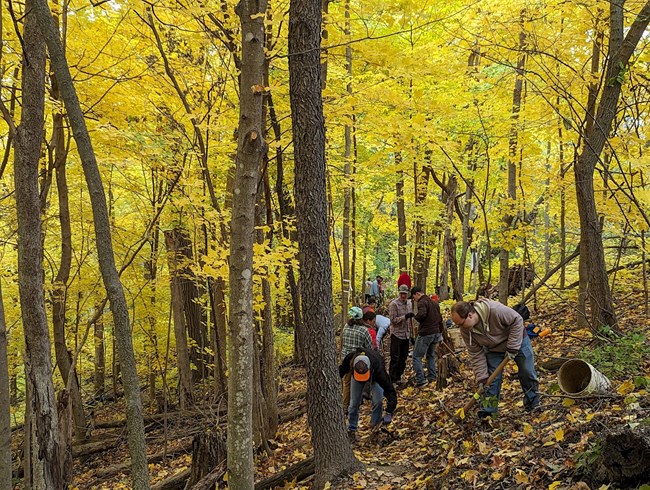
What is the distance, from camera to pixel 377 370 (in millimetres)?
6672

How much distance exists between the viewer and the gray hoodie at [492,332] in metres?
5.21

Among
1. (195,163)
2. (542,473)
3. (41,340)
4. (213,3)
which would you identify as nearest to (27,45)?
(213,3)

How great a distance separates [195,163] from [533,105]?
292 inches

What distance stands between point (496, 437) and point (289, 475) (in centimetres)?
269

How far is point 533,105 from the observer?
33.1ft

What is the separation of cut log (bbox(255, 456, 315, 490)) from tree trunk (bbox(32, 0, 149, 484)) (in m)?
2.54

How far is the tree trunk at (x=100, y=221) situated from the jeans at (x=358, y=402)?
3507 millimetres

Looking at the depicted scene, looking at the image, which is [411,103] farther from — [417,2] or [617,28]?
[617,28]

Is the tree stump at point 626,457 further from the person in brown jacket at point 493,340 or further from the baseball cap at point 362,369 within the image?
the baseball cap at point 362,369

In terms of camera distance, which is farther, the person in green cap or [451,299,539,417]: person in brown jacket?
the person in green cap

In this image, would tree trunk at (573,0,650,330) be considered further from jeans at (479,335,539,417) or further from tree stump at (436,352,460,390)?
jeans at (479,335,539,417)

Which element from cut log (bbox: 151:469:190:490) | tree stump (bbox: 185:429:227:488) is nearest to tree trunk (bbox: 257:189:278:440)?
tree stump (bbox: 185:429:227:488)

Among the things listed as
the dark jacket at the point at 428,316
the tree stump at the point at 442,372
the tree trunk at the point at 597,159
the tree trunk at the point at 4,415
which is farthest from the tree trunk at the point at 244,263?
the tree trunk at the point at 597,159

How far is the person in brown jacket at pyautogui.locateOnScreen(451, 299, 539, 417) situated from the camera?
520cm
